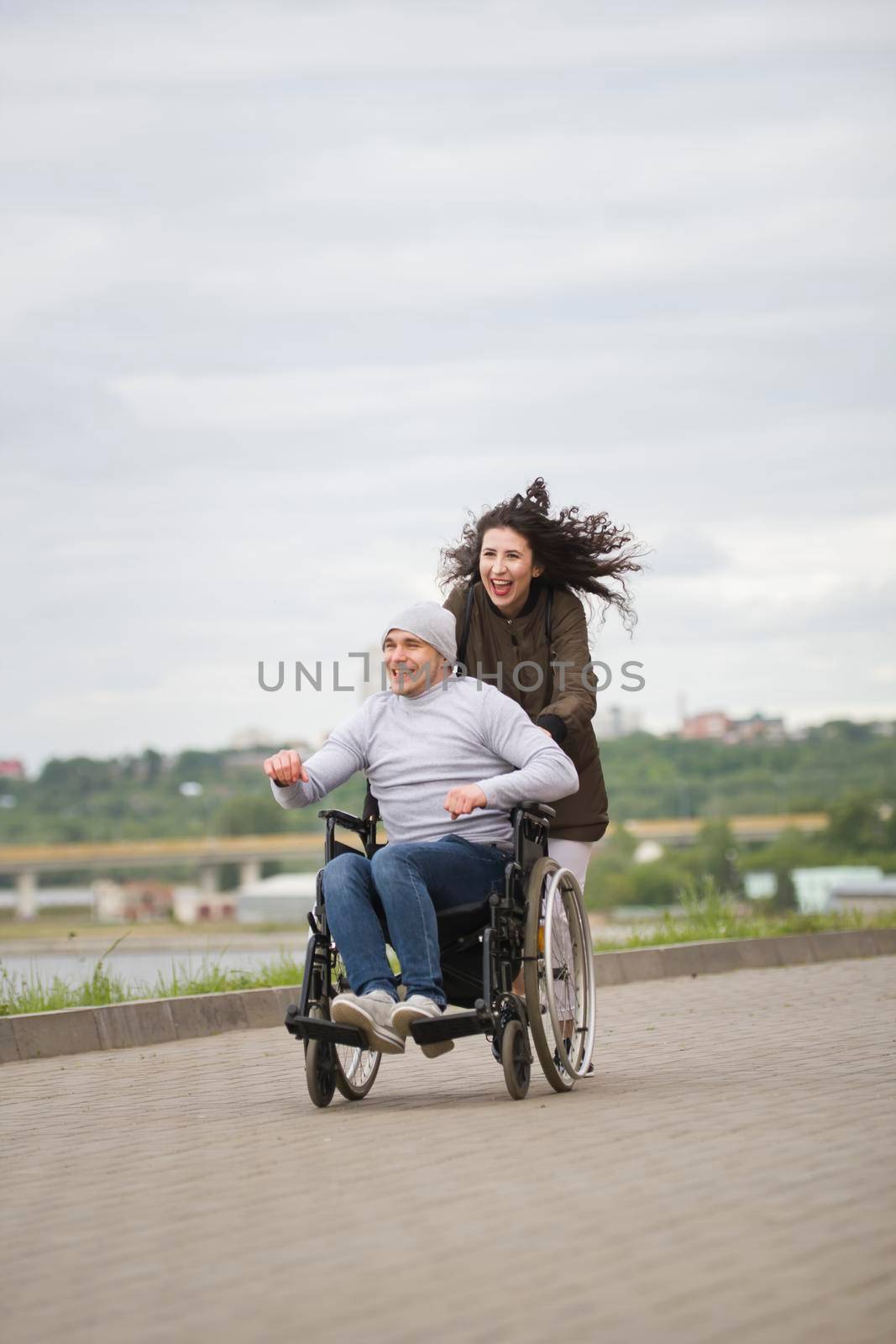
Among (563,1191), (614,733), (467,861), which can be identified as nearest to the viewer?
(563,1191)

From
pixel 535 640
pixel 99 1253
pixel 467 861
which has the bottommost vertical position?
pixel 99 1253

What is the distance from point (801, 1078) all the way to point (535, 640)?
182 cm

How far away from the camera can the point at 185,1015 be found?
912 centimetres

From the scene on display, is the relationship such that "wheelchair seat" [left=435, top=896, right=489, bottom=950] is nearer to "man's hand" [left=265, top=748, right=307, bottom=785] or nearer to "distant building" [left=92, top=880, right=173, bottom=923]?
"man's hand" [left=265, top=748, right=307, bottom=785]

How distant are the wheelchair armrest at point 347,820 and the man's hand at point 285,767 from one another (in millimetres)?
148

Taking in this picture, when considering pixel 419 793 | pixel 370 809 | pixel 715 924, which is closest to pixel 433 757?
pixel 419 793

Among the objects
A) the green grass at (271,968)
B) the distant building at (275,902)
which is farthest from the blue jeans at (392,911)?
the distant building at (275,902)

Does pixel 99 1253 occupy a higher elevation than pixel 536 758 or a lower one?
lower

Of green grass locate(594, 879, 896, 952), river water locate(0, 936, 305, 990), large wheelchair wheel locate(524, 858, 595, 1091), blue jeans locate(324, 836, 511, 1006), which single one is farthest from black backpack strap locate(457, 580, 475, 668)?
green grass locate(594, 879, 896, 952)

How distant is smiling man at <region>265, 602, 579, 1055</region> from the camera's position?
19.5 ft

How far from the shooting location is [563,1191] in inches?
172

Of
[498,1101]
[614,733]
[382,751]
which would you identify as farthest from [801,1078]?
[614,733]

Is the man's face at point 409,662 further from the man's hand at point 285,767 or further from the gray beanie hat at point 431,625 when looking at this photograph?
the man's hand at point 285,767

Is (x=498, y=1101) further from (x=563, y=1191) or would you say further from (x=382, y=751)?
(x=563, y=1191)
